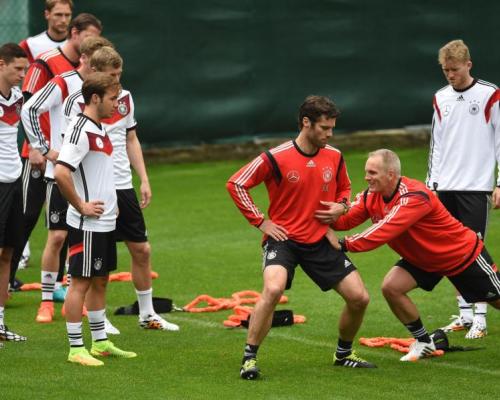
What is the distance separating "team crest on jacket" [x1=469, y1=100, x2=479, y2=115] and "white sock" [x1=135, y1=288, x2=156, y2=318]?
2976mm

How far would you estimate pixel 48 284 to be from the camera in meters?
10.2

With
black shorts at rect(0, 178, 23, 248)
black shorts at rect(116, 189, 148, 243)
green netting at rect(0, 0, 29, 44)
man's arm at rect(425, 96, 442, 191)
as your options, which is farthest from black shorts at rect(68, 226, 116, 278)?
green netting at rect(0, 0, 29, 44)

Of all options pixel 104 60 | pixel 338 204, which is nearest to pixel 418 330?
pixel 338 204

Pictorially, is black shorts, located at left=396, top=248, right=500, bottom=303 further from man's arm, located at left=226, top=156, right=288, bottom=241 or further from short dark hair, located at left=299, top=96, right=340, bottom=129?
short dark hair, located at left=299, top=96, right=340, bottom=129

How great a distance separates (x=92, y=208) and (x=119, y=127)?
4.50ft

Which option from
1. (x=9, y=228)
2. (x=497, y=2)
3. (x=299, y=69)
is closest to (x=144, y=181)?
(x=9, y=228)

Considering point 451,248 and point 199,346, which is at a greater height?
point 451,248

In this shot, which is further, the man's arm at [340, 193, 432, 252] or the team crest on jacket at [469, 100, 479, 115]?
the team crest on jacket at [469, 100, 479, 115]

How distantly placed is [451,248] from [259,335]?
1549mm

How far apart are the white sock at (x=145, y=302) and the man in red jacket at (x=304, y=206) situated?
65.9 inches

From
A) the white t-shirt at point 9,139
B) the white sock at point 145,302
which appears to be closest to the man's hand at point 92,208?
the white t-shirt at point 9,139

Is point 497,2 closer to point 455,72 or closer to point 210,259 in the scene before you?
point 210,259

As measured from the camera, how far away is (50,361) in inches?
336

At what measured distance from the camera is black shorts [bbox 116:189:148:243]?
9391 millimetres
